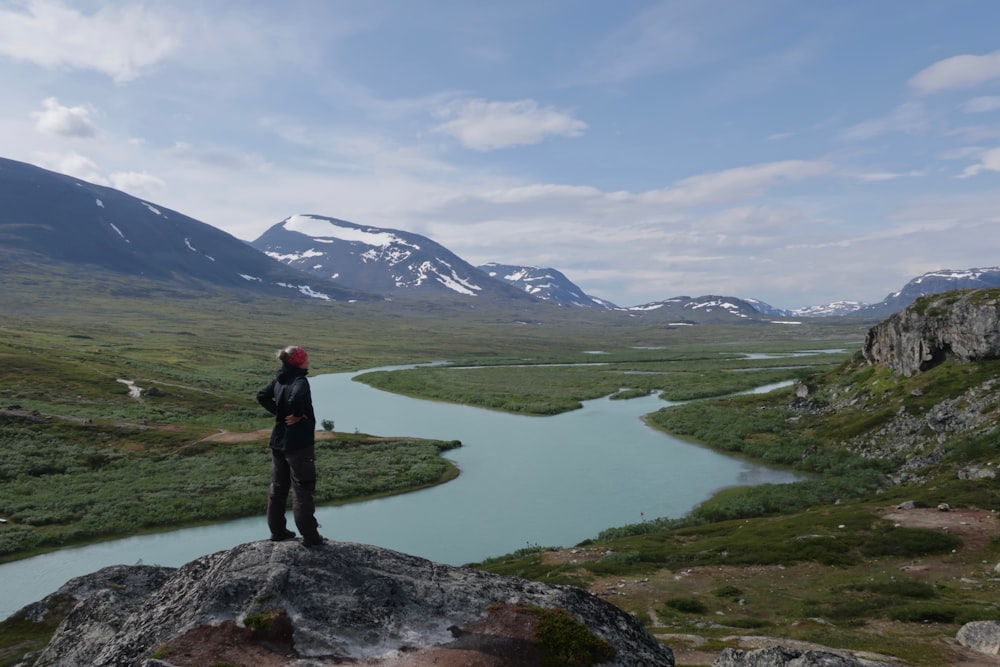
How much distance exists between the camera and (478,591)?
11883 mm

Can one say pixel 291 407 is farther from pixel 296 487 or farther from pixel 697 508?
pixel 697 508

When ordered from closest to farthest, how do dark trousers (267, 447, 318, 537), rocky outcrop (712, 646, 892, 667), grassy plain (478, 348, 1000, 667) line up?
dark trousers (267, 447, 318, 537), rocky outcrop (712, 646, 892, 667), grassy plain (478, 348, 1000, 667)

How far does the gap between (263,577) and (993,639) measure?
23.6 m

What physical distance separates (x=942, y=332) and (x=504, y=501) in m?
62.9

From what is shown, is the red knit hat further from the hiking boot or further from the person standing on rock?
the hiking boot

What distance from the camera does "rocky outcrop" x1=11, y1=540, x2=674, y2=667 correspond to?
32.4 feet

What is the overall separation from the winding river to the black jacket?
32963 millimetres

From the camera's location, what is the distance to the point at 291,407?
11.9 m

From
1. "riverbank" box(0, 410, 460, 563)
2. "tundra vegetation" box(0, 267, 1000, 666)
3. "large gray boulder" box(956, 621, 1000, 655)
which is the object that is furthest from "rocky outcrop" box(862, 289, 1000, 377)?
"riverbank" box(0, 410, 460, 563)

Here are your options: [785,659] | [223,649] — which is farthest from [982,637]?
[223,649]

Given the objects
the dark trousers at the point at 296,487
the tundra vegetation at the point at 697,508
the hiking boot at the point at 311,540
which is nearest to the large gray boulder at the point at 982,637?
the tundra vegetation at the point at 697,508

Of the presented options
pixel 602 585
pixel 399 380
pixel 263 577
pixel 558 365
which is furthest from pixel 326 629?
pixel 558 365

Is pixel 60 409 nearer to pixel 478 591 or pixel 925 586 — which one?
pixel 478 591

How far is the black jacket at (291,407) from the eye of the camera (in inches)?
468
